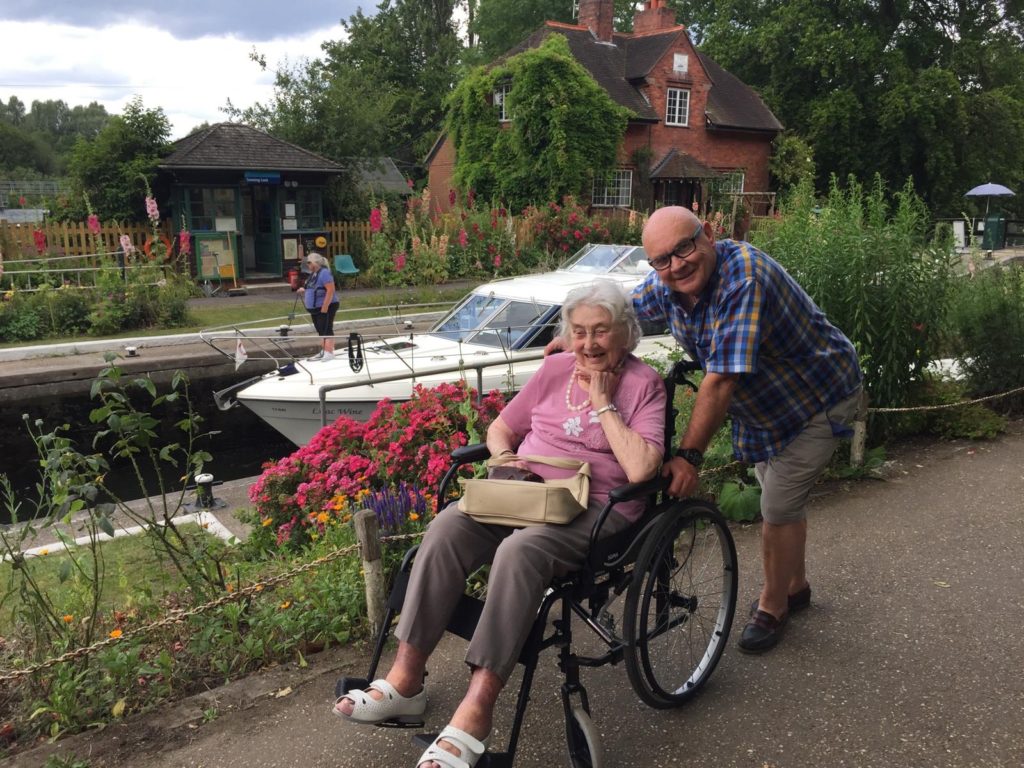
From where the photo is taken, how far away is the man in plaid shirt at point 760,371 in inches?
121

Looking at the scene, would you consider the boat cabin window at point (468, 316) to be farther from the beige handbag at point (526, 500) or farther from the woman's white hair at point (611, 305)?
the beige handbag at point (526, 500)

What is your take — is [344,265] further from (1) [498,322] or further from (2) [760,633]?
(2) [760,633]

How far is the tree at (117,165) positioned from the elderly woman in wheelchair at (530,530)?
18078 mm

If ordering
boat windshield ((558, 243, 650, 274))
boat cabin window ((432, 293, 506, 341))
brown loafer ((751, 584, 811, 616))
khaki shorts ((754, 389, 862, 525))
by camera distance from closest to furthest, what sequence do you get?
1. khaki shorts ((754, 389, 862, 525))
2. brown loafer ((751, 584, 811, 616))
3. boat cabin window ((432, 293, 506, 341))
4. boat windshield ((558, 243, 650, 274))

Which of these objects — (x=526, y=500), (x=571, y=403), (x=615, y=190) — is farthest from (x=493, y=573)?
(x=615, y=190)

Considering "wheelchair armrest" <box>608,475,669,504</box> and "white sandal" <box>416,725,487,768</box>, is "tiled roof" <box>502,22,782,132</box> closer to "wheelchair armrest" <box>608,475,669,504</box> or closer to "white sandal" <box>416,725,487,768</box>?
"wheelchair armrest" <box>608,475,669,504</box>

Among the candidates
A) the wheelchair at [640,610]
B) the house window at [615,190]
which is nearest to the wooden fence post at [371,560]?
the wheelchair at [640,610]

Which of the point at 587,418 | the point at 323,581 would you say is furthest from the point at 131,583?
the point at 587,418

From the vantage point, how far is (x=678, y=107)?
28.9 m

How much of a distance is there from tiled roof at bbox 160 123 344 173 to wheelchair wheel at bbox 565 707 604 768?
18652 millimetres

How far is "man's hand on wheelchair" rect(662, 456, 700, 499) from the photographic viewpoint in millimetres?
3043

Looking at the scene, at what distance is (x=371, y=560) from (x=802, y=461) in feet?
6.24

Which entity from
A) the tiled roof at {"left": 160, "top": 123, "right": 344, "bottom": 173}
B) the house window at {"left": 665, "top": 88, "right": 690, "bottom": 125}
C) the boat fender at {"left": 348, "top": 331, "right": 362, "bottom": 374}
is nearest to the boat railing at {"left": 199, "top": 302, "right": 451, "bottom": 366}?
the boat fender at {"left": 348, "top": 331, "right": 362, "bottom": 374}

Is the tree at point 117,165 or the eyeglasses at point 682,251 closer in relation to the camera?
the eyeglasses at point 682,251
